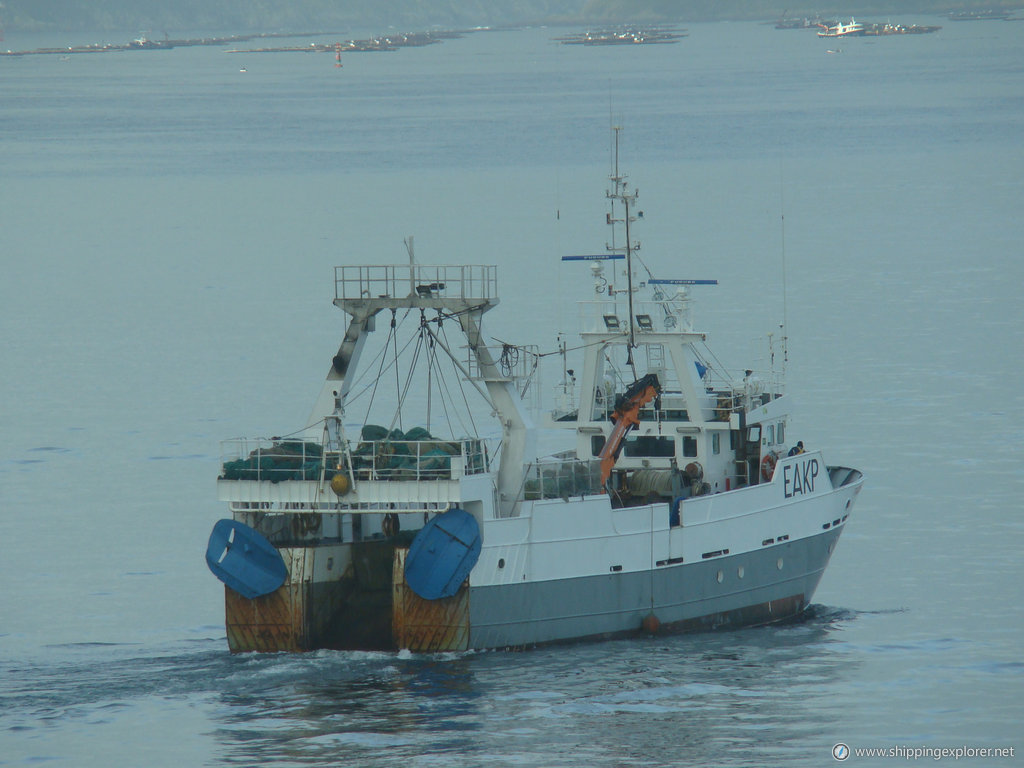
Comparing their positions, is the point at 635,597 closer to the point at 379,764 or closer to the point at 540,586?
the point at 540,586

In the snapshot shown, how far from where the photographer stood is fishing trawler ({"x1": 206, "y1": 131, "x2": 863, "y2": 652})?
110 feet

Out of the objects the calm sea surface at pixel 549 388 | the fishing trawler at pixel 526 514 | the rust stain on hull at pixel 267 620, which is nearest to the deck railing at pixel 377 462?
the fishing trawler at pixel 526 514

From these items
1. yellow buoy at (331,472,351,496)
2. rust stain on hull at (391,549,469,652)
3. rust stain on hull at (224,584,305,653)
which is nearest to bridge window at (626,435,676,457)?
rust stain on hull at (391,549,469,652)

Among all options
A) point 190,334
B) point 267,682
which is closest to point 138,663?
point 267,682

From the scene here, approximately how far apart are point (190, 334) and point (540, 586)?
47159 millimetres

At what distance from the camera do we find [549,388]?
64438 millimetres

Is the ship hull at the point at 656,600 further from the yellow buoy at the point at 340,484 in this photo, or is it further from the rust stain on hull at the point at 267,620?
the rust stain on hull at the point at 267,620

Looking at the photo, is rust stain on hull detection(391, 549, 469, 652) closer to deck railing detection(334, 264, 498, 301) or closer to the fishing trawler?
the fishing trawler

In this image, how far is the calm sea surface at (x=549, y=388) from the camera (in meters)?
31.6

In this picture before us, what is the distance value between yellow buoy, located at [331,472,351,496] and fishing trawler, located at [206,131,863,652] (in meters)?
0.05

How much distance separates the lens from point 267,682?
32.8m

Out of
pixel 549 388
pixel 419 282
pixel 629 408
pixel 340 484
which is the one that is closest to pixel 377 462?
pixel 340 484

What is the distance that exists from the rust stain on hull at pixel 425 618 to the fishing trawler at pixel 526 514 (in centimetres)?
4

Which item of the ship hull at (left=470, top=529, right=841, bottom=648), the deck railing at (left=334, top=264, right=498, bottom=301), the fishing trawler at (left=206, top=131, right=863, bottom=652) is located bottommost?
the ship hull at (left=470, top=529, right=841, bottom=648)
